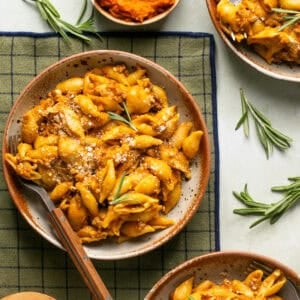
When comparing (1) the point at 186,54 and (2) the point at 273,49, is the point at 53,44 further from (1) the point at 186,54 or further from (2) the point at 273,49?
(2) the point at 273,49

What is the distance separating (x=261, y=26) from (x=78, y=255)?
0.68 meters

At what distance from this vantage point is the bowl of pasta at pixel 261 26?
1.68 meters

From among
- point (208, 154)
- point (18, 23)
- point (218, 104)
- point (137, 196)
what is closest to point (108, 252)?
point (137, 196)

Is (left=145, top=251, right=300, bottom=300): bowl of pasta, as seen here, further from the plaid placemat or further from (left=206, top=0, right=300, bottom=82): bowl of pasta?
(left=206, top=0, right=300, bottom=82): bowl of pasta

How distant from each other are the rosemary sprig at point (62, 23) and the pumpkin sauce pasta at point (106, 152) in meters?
0.13

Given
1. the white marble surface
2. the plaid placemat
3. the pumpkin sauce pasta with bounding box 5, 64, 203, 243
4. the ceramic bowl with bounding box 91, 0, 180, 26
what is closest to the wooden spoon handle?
the pumpkin sauce pasta with bounding box 5, 64, 203, 243

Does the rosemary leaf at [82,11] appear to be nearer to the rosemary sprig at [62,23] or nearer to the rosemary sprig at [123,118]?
the rosemary sprig at [62,23]

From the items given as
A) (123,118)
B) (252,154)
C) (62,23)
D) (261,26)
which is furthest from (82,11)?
(252,154)

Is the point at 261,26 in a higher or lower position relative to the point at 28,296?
higher

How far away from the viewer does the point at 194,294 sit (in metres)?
1.67

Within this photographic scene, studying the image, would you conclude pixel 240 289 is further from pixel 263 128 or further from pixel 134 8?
pixel 134 8

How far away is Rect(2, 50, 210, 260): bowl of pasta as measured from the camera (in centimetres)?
165

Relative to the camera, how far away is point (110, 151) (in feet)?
5.47

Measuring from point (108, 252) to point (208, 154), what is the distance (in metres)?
0.33
